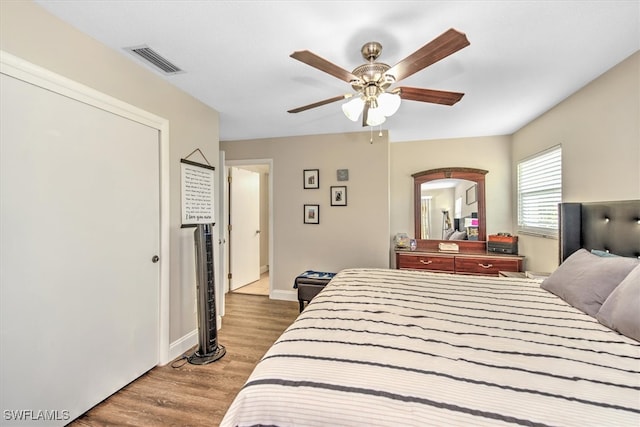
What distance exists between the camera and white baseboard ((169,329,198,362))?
93.7 inches

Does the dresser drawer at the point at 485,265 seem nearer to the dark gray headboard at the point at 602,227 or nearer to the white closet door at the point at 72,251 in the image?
the dark gray headboard at the point at 602,227

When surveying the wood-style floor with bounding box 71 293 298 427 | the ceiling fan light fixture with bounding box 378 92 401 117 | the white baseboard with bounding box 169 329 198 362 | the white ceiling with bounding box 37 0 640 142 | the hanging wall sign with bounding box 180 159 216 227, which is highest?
the white ceiling with bounding box 37 0 640 142

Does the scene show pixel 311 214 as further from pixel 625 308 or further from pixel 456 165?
pixel 625 308

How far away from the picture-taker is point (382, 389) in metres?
0.86

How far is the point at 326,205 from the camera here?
12.9 feet

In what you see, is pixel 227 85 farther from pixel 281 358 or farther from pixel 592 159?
pixel 592 159

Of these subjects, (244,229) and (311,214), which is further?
(244,229)

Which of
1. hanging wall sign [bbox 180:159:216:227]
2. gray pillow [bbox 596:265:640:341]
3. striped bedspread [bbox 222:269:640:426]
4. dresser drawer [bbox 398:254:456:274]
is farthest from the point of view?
dresser drawer [bbox 398:254:456:274]

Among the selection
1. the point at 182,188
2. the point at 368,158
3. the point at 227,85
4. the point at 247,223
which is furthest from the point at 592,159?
the point at 247,223

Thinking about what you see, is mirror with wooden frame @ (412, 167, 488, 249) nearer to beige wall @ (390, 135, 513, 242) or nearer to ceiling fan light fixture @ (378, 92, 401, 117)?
beige wall @ (390, 135, 513, 242)

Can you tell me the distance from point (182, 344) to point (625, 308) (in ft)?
9.92

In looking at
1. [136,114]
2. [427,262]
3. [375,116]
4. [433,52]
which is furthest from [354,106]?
[427,262]

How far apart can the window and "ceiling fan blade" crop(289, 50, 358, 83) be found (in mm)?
2548

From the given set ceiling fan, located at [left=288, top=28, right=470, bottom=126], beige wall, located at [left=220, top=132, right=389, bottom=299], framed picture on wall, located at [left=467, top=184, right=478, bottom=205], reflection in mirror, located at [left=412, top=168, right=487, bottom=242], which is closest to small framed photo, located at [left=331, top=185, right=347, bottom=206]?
beige wall, located at [left=220, top=132, right=389, bottom=299]
